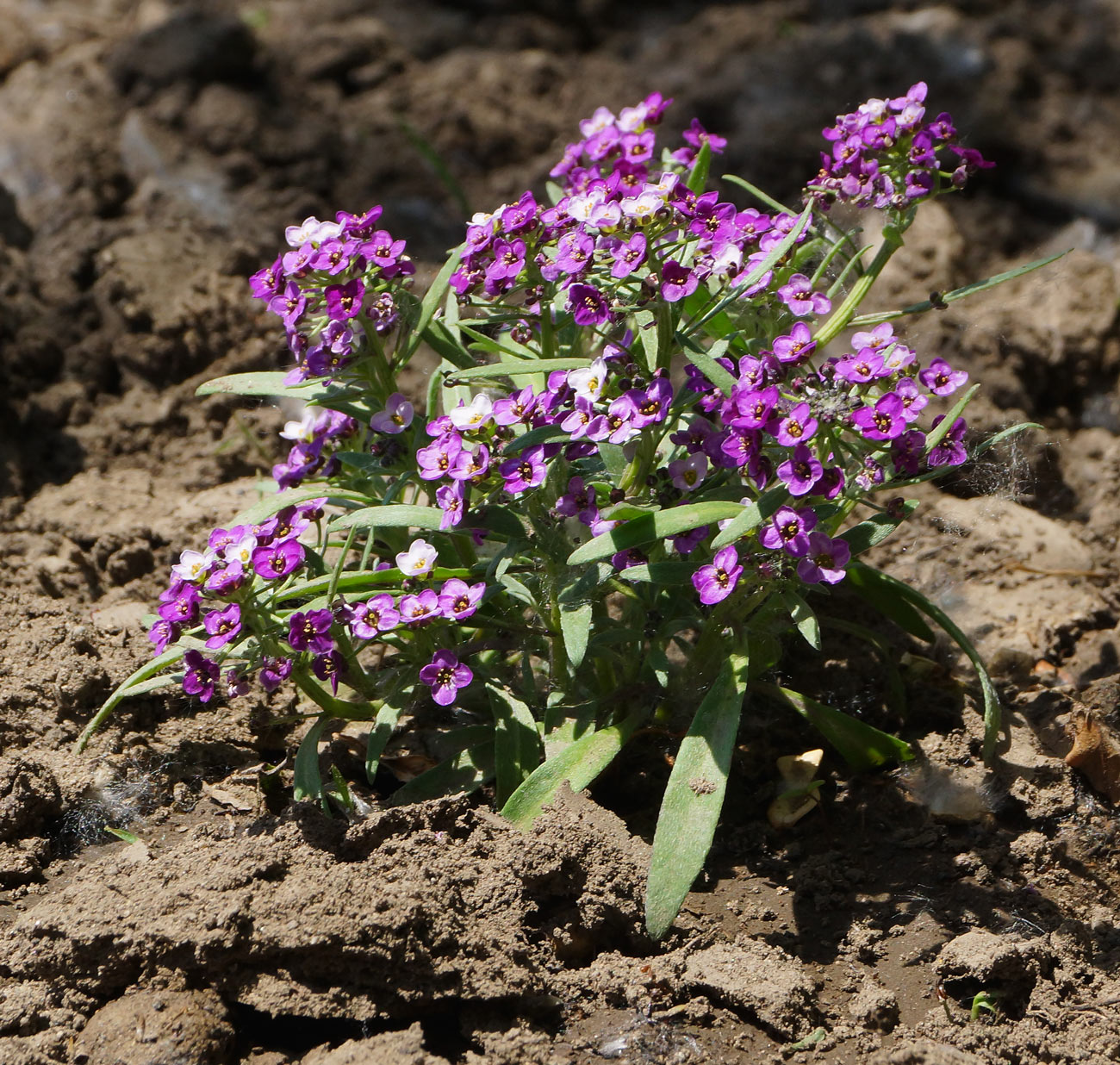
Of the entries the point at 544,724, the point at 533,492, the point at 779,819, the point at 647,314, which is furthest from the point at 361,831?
the point at 647,314

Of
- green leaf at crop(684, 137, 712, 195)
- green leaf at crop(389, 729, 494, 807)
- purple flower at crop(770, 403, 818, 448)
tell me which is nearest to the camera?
purple flower at crop(770, 403, 818, 448)

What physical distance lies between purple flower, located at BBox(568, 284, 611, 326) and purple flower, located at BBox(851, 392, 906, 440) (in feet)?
1.90

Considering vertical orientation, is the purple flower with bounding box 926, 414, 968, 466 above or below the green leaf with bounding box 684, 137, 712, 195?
below

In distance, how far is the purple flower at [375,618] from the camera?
8.62ft

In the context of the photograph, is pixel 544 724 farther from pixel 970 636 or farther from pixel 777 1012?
pixel 970 636

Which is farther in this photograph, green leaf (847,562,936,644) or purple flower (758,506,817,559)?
green leaf (847,562,936,644)

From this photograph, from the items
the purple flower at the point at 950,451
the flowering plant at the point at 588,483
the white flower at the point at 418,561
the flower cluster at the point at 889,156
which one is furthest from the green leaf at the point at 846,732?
the flower cluster at the point at 889,156

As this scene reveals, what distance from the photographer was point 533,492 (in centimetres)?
272

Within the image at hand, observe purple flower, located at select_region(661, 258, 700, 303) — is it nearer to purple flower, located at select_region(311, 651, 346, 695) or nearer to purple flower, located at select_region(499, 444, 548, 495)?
purple flower, located at select_region(499, 444, 548, 495)

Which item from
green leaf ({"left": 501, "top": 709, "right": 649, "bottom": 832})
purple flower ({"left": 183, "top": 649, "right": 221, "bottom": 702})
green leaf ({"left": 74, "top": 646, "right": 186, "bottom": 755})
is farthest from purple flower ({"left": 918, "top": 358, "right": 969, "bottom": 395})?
green leaf ({"left": 74, "top": 646, "right": 186, "bottom": 755})

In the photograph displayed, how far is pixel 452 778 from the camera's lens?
285cm

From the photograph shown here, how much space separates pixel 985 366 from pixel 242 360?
2.77 meters

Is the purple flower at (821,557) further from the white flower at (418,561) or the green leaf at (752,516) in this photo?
the white flower at (418,561)

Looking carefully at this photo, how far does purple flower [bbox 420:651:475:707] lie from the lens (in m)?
2.65
